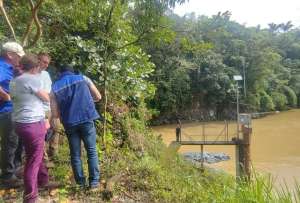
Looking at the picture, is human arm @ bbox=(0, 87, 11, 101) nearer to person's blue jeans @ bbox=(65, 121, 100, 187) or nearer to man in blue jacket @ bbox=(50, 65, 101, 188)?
man in blue jacket @ bbox=(50, 65, 101, 188)

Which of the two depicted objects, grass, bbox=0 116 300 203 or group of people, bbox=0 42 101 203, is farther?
group of people, bbox=0 42 101 203

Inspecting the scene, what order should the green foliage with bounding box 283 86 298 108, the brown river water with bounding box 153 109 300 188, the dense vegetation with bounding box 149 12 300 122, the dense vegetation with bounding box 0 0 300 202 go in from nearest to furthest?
the dense vegetation with bounding box 0 0 300 202
the brown river water with bounding box 153 109 300 188
the dense vegetation with bounding box 149 12 300 122
the green foliage with bounding box 283 86 298 108

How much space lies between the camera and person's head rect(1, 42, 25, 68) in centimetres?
375

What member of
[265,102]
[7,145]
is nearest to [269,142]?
[265,102]

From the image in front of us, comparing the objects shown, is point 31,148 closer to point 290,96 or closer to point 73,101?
point 73,101

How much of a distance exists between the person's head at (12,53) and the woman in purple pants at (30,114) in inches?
20.5

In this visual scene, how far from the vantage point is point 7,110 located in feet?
12.4

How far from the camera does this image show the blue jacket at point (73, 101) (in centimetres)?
378

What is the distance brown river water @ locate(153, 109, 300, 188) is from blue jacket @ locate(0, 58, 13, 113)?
27.9ft

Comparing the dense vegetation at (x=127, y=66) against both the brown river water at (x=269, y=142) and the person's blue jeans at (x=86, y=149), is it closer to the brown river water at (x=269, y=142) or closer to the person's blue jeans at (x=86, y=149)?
the person's blue jeans at (x=86, y=149)

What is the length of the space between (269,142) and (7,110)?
71.4 ft

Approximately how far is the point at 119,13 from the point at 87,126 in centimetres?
196

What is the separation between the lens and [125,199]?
3832mm

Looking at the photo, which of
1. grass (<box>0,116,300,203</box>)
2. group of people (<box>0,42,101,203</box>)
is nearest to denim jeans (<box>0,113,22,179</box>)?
group of people (<box>0,42,101,203</box>)
